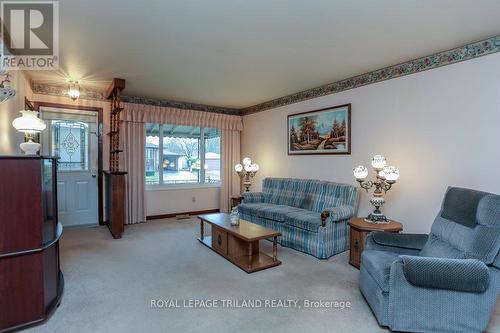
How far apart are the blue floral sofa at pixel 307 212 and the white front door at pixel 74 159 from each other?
2.90 meters

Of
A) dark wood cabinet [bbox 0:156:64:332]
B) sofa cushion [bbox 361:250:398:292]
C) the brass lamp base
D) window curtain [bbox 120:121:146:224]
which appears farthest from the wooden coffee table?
window curtain [bbox 120:121:146:224]

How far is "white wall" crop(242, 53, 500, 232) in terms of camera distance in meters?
2.93

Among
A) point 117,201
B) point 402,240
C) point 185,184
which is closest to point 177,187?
point 185,184

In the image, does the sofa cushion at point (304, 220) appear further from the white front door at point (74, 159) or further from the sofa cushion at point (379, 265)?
the white front door at point (74, 159)

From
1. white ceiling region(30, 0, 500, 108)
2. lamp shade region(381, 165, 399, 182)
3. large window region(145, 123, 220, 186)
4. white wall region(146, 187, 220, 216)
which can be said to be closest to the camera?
white ceiling region(30, 0, 500, 108)

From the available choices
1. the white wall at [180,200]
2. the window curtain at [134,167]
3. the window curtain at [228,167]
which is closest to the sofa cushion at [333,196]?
the window curtain at [228,167]

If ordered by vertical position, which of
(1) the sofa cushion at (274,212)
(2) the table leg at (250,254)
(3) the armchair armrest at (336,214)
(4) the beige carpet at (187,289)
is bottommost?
(4) the beige carpet at (187,289)

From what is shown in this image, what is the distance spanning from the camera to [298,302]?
2.46 m

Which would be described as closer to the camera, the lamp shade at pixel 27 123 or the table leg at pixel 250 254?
the lamp shade at pixel 27 123

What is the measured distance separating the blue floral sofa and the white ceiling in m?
1.78

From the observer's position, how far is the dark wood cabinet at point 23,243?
1.98 m

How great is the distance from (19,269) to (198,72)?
304 cm

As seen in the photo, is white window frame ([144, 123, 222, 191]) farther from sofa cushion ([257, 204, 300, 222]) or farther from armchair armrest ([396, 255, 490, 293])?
armchair armrest ([396, 255, 490, 293])

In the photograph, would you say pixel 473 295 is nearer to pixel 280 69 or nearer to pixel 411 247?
pixel 411 247
